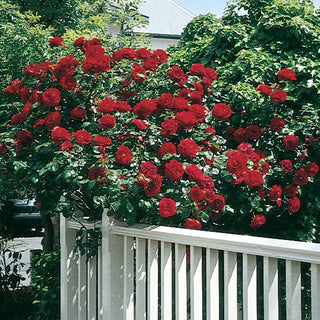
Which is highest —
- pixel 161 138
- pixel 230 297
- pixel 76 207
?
pixel 161 138

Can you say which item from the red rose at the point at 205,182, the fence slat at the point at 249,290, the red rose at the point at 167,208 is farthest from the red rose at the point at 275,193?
the fence slat at the point at 249,290

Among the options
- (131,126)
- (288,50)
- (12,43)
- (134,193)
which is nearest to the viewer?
(134,193)

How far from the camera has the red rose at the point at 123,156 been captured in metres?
3.40

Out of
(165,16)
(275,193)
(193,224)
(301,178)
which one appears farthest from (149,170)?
(165,16)

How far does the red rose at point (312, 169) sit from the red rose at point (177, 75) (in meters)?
1.25

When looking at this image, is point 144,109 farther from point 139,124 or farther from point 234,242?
point 234,242

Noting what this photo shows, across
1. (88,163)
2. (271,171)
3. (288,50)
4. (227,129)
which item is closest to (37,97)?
(88,163)

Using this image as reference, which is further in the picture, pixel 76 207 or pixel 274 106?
pixel 274 106

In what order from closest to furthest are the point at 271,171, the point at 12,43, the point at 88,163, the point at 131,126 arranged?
the point at 88,163 < the point at 131,126 < the point at 271,171 < the point at 12,43

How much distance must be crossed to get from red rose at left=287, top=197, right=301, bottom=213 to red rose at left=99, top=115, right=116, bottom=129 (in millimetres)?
1573

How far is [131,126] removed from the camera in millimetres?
3770

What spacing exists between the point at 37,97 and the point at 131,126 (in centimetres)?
77

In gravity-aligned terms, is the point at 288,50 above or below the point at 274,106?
above

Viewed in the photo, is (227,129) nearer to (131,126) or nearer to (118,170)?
(131,126)
